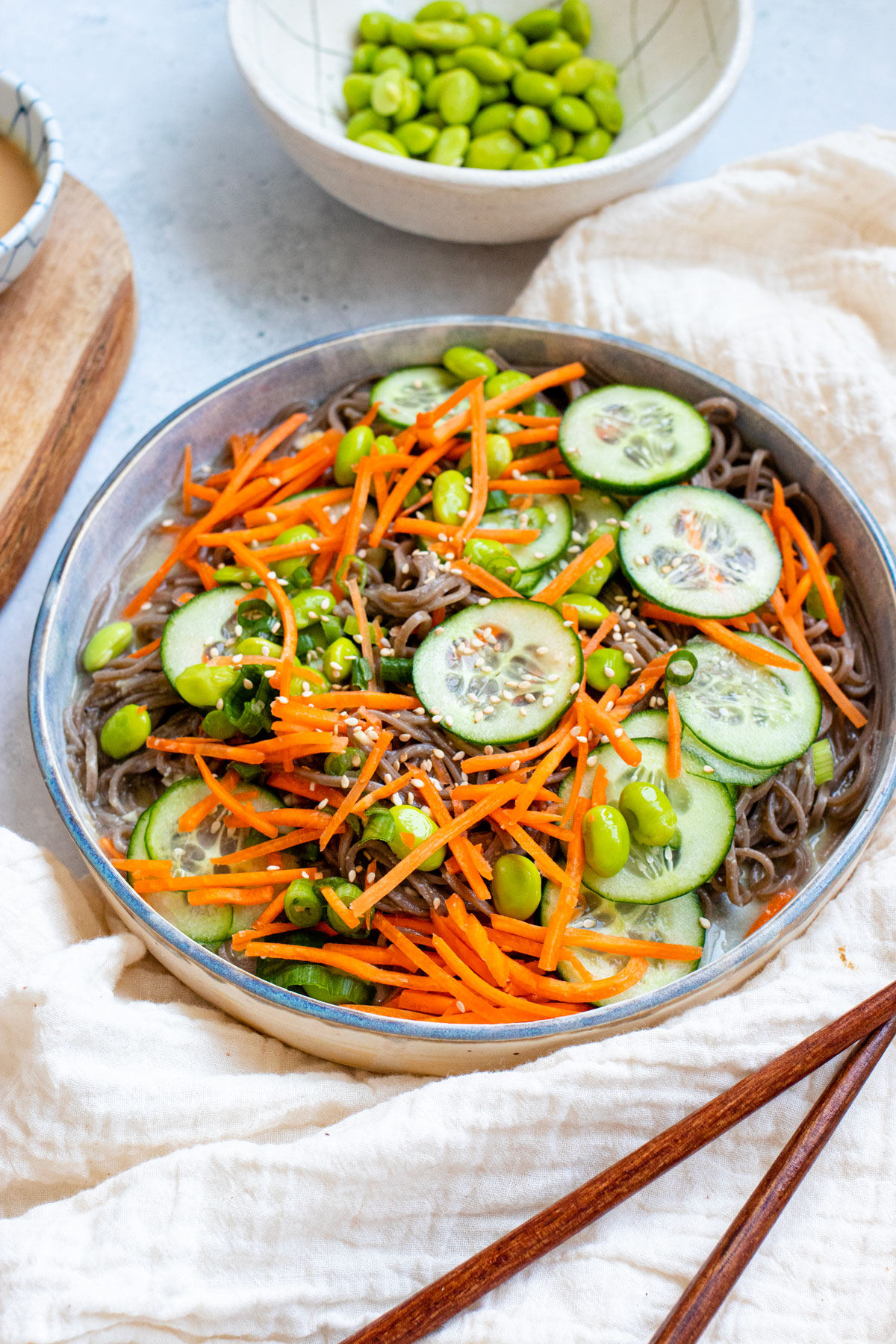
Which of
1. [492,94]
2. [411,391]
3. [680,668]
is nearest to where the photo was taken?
[680,668]

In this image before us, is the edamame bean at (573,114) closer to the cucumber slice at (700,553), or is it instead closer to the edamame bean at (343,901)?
the cucumber slice at (700,553)

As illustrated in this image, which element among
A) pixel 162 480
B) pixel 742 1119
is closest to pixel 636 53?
pixel 162 480

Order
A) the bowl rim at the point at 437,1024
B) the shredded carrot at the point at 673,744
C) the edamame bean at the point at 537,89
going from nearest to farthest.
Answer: the bowl rim at the point at 437,1024 → the shredded carrot at the point at 673,744 → the edamame bean at the point at 537,89

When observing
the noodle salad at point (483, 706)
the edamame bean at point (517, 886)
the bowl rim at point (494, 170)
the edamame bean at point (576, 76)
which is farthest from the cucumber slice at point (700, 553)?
the edamame bean at point (576, 76)

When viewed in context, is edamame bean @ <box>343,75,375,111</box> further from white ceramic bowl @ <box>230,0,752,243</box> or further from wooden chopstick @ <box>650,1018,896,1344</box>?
wooden chopstick @ <box>650,1018,896,1344</box>

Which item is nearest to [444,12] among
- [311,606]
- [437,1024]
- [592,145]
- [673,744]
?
[592,145]

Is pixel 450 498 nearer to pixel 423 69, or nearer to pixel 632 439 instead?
pixel 632 439
